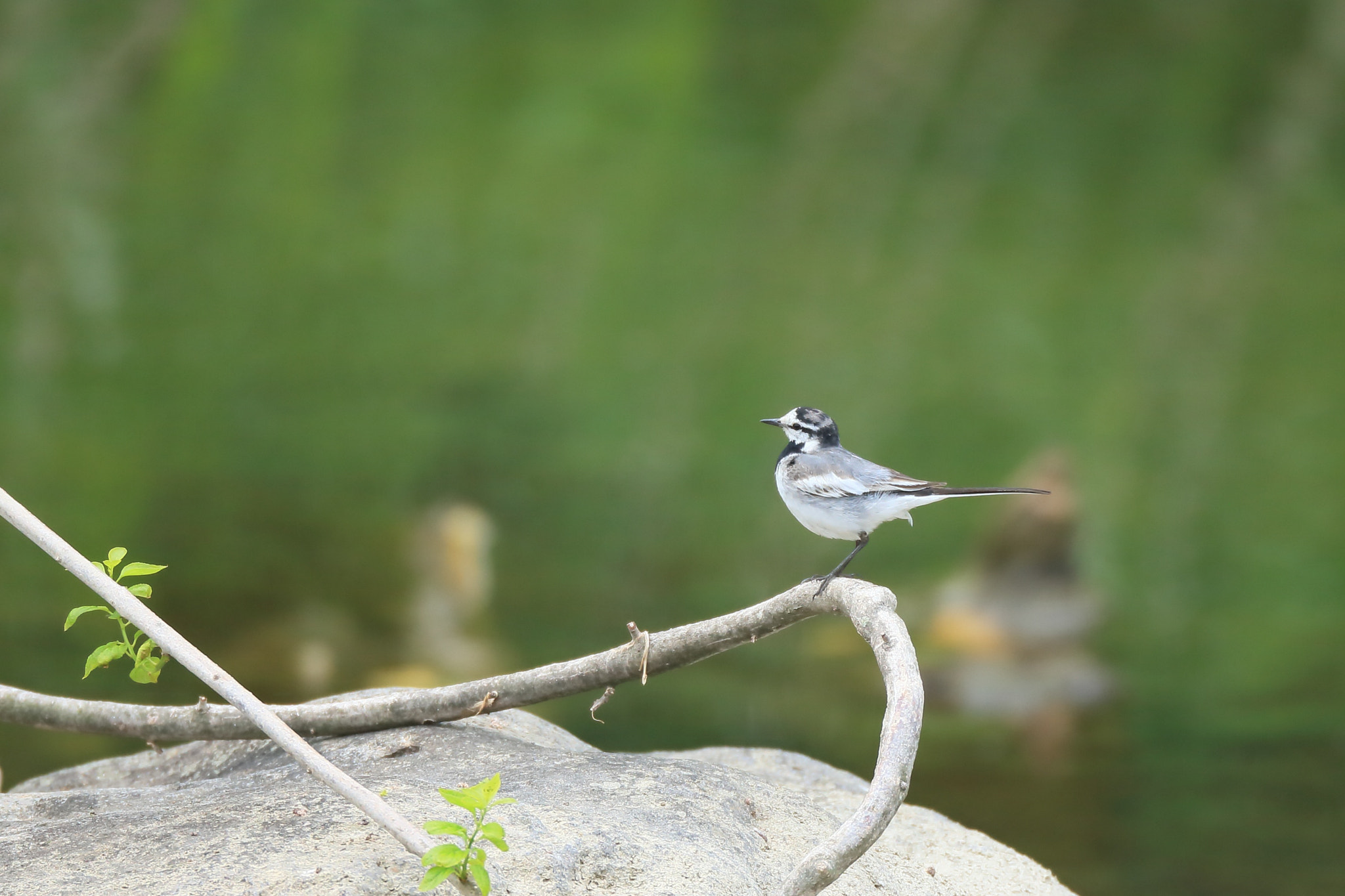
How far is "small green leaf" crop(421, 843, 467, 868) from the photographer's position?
8.30ft

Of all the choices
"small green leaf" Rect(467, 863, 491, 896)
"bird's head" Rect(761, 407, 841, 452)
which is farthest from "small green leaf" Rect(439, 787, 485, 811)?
"bird's head" Rect(761, 407, 841, 452)

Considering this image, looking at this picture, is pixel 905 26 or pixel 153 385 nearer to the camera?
pixel 153 385

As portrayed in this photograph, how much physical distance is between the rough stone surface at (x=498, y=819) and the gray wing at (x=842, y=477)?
0.96m

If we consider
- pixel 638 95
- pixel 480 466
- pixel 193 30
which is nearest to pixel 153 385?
pixel 480 466

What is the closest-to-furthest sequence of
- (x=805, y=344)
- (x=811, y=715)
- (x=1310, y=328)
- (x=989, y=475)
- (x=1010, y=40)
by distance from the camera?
(x=811, y=715), (x=989, y=475), (x=805, y=344), (x=1310, y=328), (x=1010, y=40)

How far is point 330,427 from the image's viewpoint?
41.5 feet

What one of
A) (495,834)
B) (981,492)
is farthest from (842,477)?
(495,834)

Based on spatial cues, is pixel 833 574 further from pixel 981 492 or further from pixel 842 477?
pixel 981 492

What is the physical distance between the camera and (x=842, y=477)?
423 cm

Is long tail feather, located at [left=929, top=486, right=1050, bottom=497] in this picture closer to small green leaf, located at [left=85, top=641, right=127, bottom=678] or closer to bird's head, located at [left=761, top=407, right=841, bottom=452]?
bird's head, located at [left=761, top=407, right=841, bottom=452]

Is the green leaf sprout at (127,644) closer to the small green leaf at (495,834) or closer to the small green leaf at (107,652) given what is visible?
the small green leaf at (107,652)

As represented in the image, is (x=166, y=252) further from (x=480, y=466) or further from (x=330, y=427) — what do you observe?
(x=480, y=466)

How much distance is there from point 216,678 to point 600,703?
1.13 m

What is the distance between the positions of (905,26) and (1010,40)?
131cm
